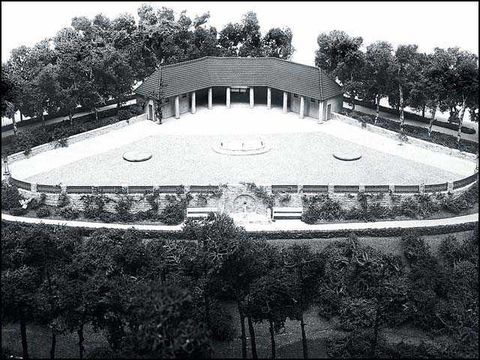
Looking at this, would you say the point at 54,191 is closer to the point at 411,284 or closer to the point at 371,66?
the point at 411,284

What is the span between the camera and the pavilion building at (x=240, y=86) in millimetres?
63781

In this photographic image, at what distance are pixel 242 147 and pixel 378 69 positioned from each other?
16226mm

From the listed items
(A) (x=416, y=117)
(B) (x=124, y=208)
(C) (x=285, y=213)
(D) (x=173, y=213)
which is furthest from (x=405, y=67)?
(B) (x=124, y=208)

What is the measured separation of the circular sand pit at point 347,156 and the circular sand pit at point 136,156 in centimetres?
1649

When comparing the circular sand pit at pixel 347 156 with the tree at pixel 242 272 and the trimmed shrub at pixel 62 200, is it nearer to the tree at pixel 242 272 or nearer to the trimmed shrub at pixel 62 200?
the tree at pixel 242 272

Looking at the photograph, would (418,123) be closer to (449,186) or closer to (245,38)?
(449,186)

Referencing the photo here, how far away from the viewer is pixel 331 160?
53750 mm

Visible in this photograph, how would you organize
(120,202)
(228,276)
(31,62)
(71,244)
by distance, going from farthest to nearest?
1. (31,62)
2. (120,202)
3. (71,244)
4. (228,276)

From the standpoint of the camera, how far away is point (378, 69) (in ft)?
197

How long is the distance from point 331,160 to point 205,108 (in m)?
19.6

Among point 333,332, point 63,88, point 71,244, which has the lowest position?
point 333,332

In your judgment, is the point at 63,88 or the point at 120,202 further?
the point at 63,88

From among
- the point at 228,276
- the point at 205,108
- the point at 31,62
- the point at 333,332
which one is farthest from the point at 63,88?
the point at 333,332

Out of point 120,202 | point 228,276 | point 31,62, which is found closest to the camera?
point 228,276
